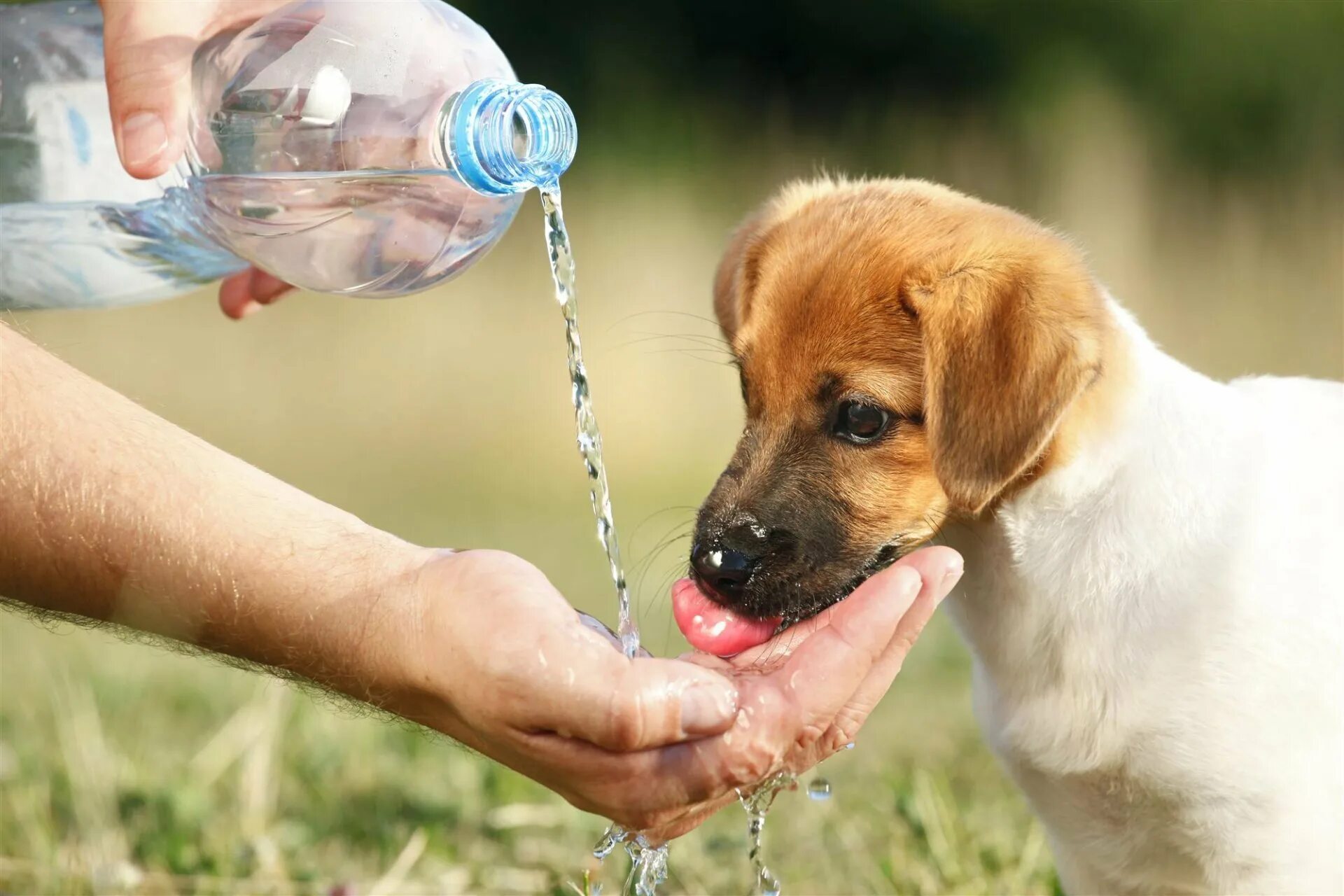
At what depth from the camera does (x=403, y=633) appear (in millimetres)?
2379

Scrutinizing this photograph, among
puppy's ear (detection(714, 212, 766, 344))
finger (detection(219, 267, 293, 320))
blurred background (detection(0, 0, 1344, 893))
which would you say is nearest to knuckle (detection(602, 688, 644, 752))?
blurred background (detection(0, 0, 1344, 893))

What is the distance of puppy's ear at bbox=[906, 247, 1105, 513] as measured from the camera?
2811mm

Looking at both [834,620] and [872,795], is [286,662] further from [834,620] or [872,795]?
[872,795]

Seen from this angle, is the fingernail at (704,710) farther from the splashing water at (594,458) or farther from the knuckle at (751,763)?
the splashing water at (594,458)

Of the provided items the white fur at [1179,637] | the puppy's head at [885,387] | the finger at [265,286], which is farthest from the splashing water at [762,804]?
the finger at [265,286]

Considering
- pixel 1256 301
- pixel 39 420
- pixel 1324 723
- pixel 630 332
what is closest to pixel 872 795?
pixel 1324 723

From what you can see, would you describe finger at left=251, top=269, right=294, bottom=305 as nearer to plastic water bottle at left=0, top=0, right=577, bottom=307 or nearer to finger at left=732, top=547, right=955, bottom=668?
plastic water bottle at left=0, top=0, right=577, bottom=307

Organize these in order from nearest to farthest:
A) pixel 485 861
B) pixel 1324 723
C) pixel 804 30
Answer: pixel 1324 723, pixel 485 861, pixel 804 30

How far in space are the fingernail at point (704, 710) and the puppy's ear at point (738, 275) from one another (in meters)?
1.43

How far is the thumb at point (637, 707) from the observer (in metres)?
2.15

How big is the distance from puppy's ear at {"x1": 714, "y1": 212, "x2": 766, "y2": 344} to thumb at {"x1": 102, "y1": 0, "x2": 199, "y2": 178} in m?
1.33

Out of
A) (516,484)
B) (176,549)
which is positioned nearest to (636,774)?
(176,549)

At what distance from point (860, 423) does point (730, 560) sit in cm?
44

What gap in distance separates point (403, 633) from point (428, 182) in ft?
3.63
